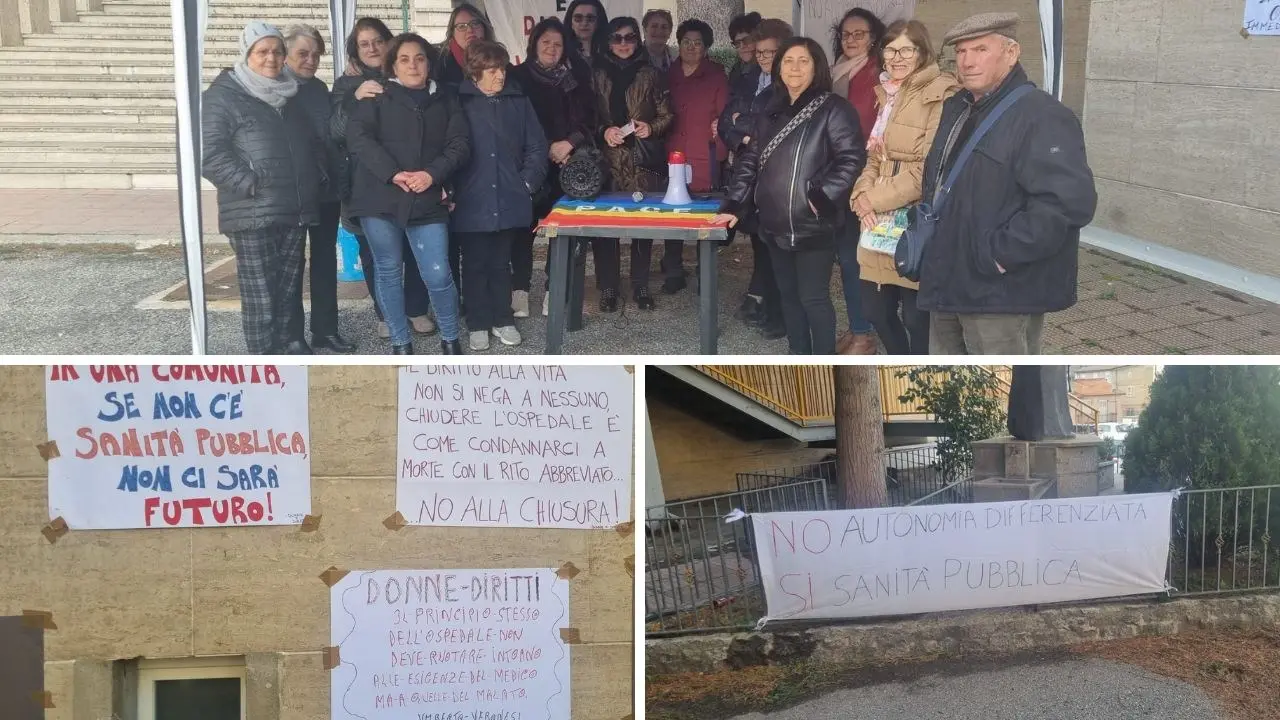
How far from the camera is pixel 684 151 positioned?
6434 mm

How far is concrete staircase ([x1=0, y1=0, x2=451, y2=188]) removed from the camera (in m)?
11.9

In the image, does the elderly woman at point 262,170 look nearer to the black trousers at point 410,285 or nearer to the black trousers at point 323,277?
the black trousers at point 323,277

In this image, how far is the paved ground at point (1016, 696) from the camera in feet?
17.4

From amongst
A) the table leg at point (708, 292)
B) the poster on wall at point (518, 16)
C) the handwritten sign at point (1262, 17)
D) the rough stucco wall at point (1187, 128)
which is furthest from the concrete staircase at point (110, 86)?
the handwritten sign at point (1262, 17)

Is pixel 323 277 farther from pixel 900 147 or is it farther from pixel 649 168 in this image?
pixel 900 147

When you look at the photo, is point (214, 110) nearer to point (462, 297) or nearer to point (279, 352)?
point (279, 352)

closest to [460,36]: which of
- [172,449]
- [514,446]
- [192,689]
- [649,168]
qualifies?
[649,168]

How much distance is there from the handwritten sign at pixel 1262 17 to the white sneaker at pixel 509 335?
5374 millimetres

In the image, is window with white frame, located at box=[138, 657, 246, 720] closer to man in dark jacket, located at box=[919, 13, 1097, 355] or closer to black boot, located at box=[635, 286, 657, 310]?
man in dark jacket, located at box=[919, 13, 1097, 355]

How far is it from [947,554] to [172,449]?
3.68 m

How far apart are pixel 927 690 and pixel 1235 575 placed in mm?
2116

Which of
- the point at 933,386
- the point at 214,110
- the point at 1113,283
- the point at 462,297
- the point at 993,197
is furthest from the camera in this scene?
the point at 1113,283

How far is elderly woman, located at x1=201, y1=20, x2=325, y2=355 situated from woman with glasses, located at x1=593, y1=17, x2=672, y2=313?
165 centimetres

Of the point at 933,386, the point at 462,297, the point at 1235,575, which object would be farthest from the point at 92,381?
the point at 1235,575
